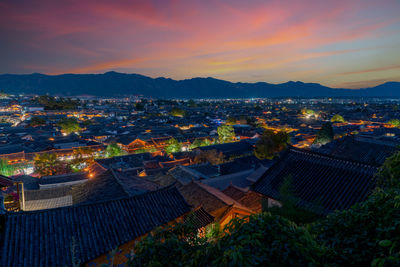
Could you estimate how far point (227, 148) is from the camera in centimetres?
4131

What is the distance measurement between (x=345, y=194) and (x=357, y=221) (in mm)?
6083

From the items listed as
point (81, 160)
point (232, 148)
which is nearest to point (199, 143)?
point (232, 148)

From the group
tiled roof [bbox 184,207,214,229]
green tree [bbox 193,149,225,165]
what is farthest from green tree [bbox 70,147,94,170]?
tiled roof [bbox 184,207,214,229]

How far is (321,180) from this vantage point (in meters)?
9.62

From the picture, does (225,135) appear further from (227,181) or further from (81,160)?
(81,160)

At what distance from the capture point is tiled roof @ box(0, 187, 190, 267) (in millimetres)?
6922

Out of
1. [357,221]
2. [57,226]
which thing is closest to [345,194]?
[357,221]

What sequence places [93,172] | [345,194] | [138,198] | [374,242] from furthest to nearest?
[93,172] → [138,198] → [345,194] → [374,242]

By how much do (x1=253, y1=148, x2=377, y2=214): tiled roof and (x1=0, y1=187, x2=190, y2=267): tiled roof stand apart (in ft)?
16.5

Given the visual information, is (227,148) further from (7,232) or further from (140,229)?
(7,232)

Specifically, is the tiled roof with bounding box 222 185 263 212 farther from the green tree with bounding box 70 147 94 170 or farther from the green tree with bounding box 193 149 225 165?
the green tree with bounding box 70 147 94 170

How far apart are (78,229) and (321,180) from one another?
10.4 metres

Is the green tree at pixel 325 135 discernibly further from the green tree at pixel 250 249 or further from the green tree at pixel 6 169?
the green tree at pixel 6 169

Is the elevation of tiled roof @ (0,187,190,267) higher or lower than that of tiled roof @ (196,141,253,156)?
higher
